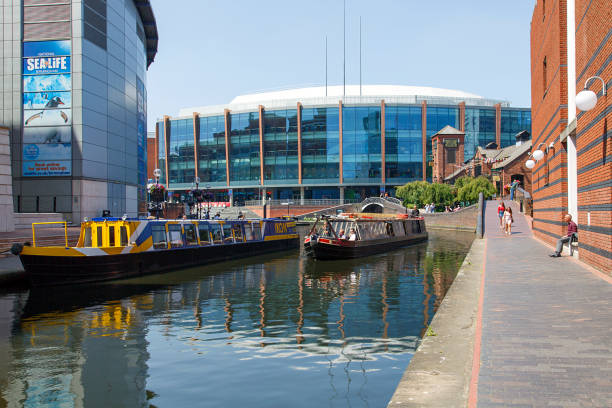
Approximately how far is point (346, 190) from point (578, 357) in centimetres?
8023

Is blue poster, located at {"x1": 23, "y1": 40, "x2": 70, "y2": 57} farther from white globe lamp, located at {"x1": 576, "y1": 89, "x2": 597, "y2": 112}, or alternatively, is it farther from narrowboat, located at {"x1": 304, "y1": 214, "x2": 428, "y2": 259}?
white globe lamp, located at {"x1": 576, "y1": 89, "x2": 597, "y2": 112}

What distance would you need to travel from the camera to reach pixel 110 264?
72.2 feet

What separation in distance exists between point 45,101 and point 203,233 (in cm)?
1935

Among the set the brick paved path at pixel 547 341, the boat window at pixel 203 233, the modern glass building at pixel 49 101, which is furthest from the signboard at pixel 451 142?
the brick paved path at pixel 547 341

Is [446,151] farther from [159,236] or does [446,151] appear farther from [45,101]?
[159,236]

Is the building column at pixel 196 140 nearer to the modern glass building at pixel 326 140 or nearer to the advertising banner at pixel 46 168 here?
the modern glass building at pixel 326 140

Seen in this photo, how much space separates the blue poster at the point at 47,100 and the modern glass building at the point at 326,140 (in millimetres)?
47423

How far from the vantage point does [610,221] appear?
1270 centimetres

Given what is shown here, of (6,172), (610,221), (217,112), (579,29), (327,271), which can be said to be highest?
(217,112)

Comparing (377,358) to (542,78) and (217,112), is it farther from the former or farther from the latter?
(217,112)

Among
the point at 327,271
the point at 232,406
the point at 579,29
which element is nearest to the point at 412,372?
the point at 232,406

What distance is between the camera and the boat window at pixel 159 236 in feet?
82.6

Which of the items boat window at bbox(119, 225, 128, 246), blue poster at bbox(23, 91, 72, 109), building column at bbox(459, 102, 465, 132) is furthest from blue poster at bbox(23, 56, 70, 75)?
building column at bbox(459, 102, 465, 132)

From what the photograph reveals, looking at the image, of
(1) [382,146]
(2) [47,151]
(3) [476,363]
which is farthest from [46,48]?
(1) [382,146]
